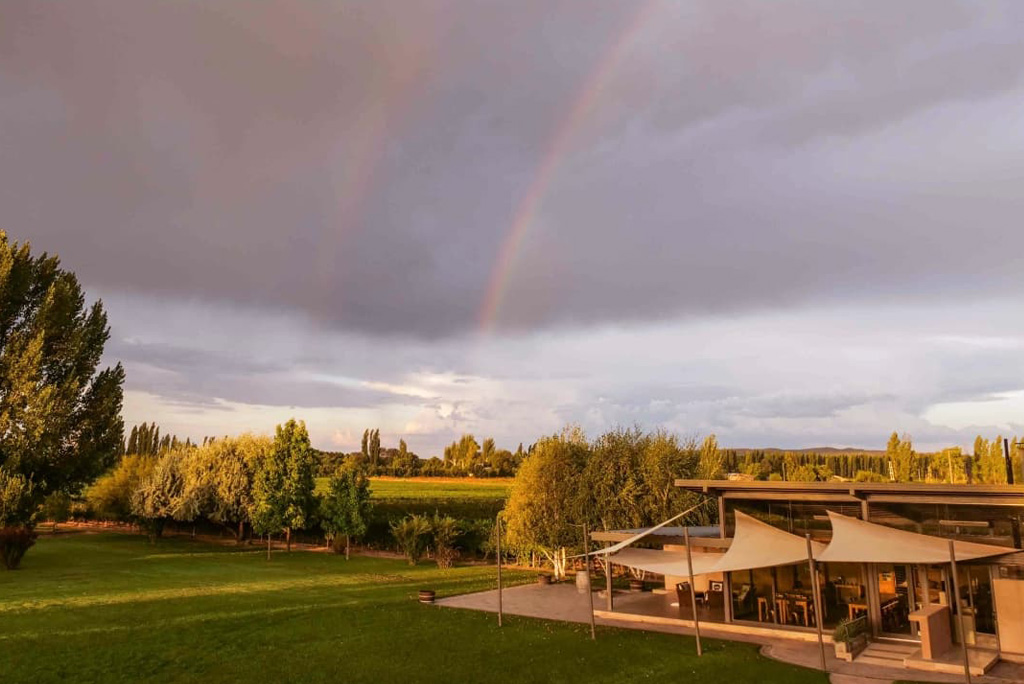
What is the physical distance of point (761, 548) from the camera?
14.8 meters

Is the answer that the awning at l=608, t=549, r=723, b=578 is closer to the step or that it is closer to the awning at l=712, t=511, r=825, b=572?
the awning at l=712, t=511, r=825, b=572

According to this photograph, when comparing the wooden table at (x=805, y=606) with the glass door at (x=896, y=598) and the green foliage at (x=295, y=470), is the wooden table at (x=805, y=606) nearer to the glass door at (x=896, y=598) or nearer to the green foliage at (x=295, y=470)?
the glass door at (x=896, y=598)

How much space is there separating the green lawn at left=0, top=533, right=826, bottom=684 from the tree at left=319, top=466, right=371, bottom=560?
29.7 ft

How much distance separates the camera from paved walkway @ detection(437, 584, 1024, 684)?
39.2ft

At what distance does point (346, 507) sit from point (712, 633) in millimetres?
23218

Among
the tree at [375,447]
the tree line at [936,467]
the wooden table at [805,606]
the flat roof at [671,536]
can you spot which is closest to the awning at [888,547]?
the wooden table at [805,606]

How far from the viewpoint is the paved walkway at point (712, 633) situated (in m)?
12.0

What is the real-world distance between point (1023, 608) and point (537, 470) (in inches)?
694

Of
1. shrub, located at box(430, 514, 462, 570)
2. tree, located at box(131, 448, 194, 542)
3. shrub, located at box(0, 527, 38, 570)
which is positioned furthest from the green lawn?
tree, located at box(131, 448, 194, 542)

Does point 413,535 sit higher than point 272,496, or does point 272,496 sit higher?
point 272,496

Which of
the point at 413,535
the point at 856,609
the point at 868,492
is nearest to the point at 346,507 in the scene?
the point at 413,535

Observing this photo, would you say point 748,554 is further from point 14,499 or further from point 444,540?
point 14,499

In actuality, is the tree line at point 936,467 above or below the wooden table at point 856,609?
above

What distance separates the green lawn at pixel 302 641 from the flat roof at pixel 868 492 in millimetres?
3837
